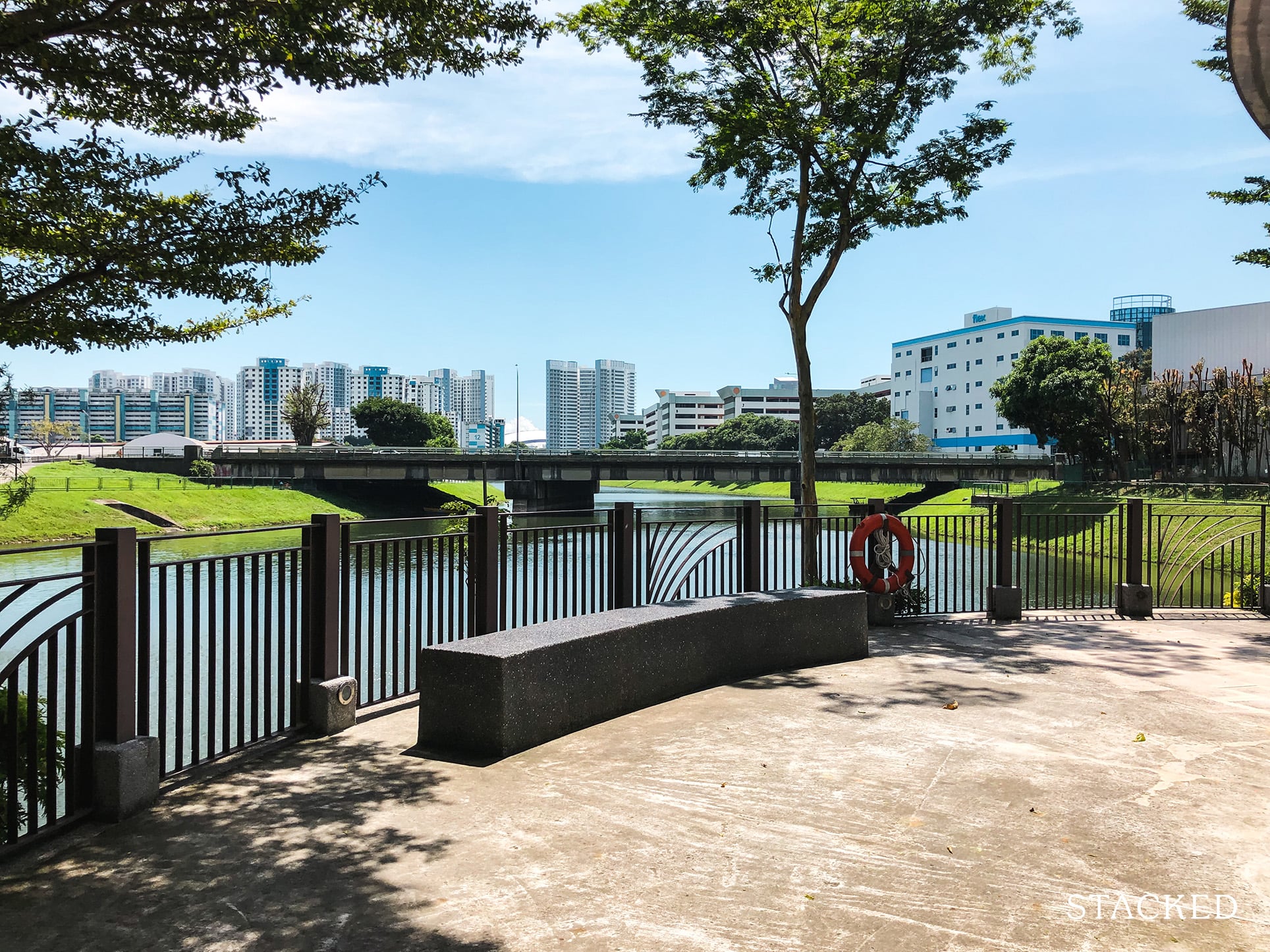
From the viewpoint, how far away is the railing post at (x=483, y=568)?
22.8 feet

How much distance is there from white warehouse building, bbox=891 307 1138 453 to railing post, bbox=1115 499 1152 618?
262 feet

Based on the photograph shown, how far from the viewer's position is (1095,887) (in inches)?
146

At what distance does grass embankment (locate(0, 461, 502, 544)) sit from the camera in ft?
121

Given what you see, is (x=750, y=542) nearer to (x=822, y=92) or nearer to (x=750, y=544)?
(x=750, y=544)

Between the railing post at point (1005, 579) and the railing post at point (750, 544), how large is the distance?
10.0 feet

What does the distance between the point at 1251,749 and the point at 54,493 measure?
47.6 m

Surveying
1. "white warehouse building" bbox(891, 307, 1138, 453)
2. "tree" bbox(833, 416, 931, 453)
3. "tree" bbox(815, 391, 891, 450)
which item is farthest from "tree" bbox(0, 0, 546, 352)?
"tree" bbox(815, 391, 891, 450)

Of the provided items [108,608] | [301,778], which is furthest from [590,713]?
[108,608]

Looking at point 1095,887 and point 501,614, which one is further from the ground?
point 501,614

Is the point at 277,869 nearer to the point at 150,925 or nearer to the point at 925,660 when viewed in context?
the point at 150,925

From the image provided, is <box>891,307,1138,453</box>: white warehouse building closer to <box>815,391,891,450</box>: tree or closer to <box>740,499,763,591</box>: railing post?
<box>815,391,891,450</box>: tree

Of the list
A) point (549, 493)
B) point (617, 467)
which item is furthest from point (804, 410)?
point (549, 493)

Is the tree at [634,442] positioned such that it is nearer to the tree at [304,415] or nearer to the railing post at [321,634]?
the tree at [304,415]

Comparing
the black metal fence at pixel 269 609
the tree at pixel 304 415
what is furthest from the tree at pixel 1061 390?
the tree at pixel 304 415
